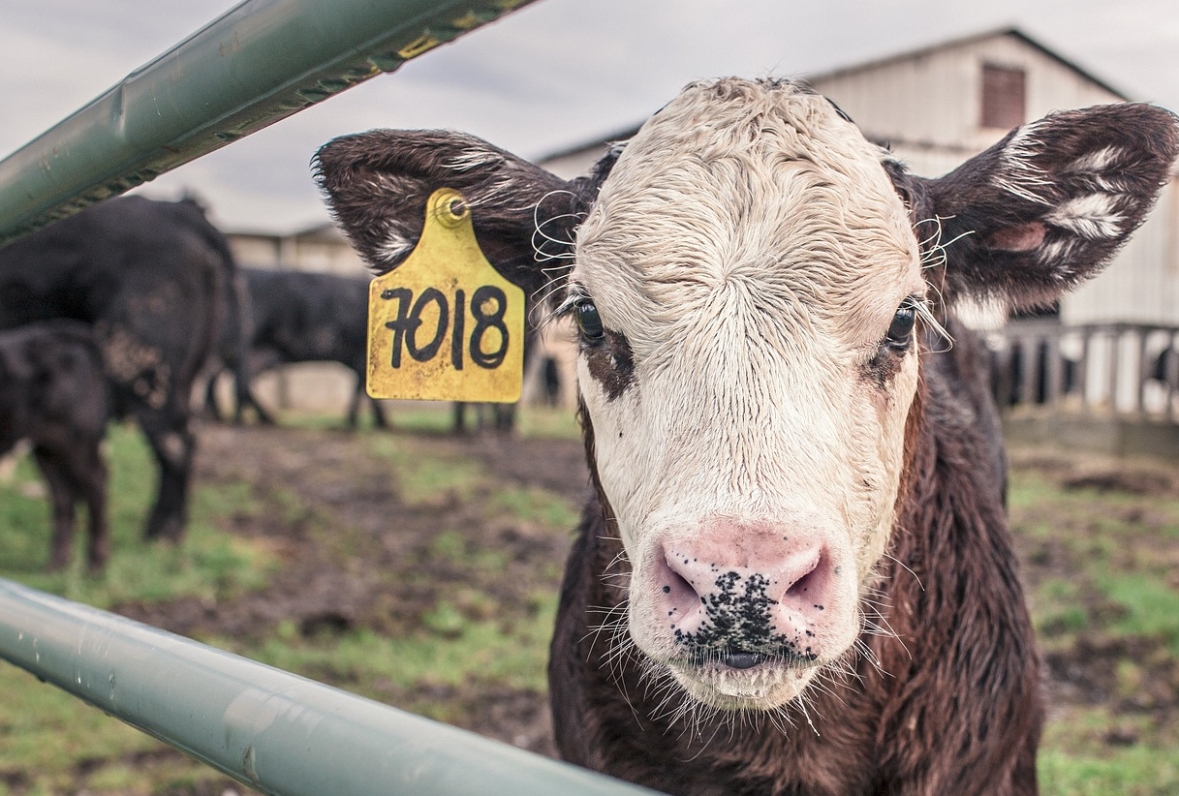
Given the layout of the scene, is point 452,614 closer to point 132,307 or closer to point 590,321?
point 132,307

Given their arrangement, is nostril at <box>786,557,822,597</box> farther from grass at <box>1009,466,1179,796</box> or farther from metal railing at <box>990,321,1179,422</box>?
metal railing at <box>990,321,1179,422</box>

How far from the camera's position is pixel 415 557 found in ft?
22.3

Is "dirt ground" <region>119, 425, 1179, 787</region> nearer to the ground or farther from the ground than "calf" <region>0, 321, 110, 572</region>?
nearer to the ground

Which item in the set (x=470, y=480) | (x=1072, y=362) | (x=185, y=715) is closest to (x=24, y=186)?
(x=185, y=715)

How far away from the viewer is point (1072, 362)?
16.9 m

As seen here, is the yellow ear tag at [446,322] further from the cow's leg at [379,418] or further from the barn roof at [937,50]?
the barn roof at [937,50]

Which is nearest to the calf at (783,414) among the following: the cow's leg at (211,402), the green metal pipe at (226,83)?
the green metal pipe at (226,83)

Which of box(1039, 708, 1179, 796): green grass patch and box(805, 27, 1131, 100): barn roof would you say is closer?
box(1039, 708, 1179, 796): green grass patch

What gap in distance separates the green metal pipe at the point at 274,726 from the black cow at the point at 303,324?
12.4 metres

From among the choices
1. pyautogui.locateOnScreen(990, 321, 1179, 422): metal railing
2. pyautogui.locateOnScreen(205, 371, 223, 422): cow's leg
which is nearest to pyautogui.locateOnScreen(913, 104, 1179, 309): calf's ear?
pyautogui.locateOnScreen(990, 321, 1179, 422): metal railing

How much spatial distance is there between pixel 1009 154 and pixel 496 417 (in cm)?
1148

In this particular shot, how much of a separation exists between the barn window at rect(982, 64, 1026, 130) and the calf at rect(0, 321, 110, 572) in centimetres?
1580

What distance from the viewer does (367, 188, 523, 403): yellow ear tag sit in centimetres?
184

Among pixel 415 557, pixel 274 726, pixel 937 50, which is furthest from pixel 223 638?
pixel 937 50
